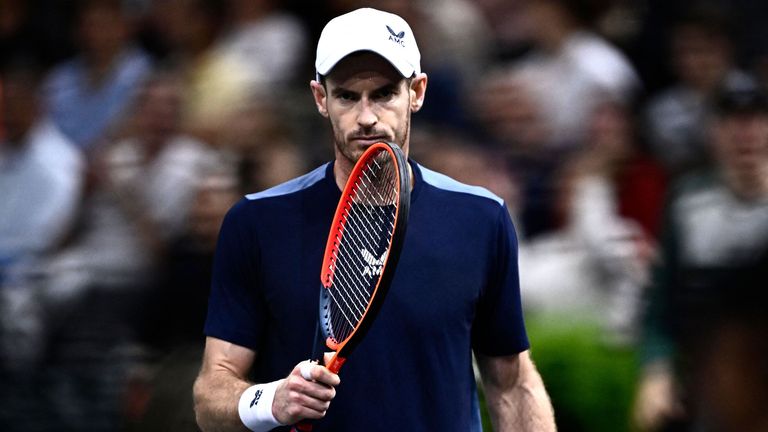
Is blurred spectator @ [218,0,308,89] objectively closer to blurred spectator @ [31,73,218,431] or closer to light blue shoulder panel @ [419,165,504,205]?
blurred spectator @ [31,73,218,431]

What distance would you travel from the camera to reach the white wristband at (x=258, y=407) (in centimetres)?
365

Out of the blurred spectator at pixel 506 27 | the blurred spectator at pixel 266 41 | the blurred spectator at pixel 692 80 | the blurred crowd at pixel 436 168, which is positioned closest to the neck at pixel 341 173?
the blurred crowd at pixel 436 168

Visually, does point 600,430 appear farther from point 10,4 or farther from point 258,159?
point 10,4

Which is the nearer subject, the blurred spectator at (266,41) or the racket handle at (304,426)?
the racket handle at (304,426)

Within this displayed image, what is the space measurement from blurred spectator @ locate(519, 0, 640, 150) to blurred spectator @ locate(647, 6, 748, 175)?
10.7 inches

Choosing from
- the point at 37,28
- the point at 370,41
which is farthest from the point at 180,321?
the point at 37,28

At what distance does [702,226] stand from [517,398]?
1848mm

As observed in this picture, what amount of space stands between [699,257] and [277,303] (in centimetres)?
220

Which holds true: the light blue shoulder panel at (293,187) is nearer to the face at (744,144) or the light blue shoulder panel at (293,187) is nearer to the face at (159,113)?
the face at (744,144)

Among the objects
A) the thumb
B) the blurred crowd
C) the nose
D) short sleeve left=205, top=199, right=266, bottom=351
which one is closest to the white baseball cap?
the nose

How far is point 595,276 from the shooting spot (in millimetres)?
6227

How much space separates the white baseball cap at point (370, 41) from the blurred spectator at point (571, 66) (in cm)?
331

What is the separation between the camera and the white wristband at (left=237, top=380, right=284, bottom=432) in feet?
12.0

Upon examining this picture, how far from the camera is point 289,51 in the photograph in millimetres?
8492
